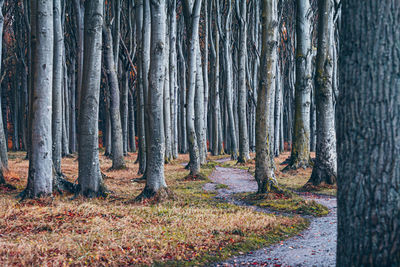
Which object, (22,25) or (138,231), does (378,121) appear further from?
(22,25)

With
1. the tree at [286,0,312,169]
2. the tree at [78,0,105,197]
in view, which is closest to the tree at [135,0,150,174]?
the tree at [78,0,105,197]

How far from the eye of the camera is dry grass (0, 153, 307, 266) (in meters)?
4.63

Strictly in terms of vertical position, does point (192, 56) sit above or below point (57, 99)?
above

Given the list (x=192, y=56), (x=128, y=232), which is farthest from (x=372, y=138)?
(x=192, y=56)

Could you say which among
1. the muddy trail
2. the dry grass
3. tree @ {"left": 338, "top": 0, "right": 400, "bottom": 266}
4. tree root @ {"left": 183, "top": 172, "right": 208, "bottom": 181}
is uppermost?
tree @ {"left": 338, "top": 0, "right": 400, "bottom": 266}

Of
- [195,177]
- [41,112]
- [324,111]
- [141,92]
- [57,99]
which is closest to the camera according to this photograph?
[41,112]

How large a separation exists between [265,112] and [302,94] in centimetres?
550

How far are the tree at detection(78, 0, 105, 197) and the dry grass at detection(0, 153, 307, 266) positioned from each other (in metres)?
0.70

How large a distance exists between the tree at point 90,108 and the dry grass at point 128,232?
0.70 metres

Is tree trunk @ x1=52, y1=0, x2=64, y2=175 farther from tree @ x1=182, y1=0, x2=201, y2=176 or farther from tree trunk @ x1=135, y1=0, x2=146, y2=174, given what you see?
tree @ x1=182, y1=0, x2=201, y2=176

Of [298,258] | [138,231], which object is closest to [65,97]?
[138,231]

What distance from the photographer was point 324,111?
11688mm

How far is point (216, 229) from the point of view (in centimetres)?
609

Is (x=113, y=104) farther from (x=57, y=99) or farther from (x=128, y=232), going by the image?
(x=128, y=232)
